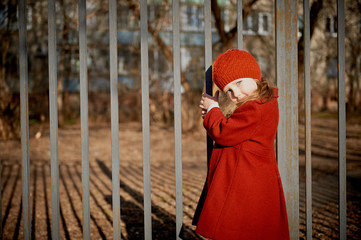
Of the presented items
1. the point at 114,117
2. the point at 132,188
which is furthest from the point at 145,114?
the point at 132,188

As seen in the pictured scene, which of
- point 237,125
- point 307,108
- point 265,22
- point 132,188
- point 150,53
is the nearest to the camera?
point 237,125

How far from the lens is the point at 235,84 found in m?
1.61

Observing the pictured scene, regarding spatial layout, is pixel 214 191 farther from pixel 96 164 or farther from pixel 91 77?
pixel 91 77

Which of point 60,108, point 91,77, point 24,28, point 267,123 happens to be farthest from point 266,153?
point 91,77

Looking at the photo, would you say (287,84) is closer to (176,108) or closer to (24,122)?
(176,108)

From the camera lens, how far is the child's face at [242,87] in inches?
63.2

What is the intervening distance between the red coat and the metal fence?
23cm

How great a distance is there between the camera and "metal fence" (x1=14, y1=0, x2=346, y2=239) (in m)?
1.74

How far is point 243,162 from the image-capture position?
159 cm

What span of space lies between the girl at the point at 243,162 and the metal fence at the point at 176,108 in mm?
208

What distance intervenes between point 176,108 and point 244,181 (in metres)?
0.52

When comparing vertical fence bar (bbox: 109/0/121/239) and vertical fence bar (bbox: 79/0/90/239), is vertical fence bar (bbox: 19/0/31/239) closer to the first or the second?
vertical fence bar (bbox: 79/0/90/239)

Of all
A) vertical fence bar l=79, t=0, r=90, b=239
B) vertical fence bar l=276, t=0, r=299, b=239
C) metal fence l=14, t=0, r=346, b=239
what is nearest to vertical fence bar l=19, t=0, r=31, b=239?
metal fence l=14, t=0, r=346, b=239

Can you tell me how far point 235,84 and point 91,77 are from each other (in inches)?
569
